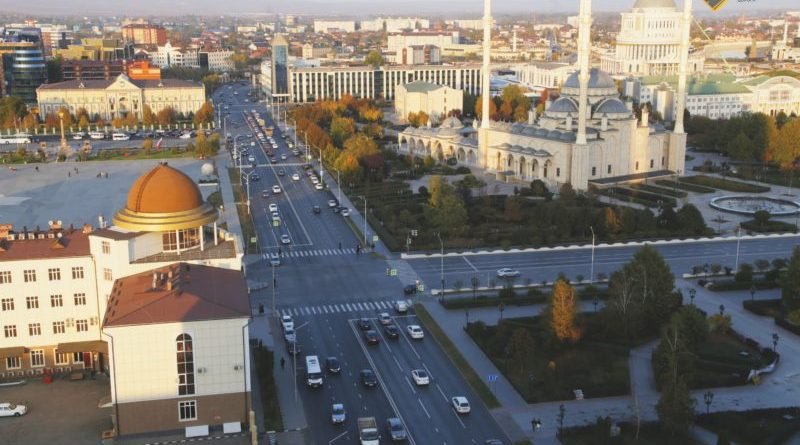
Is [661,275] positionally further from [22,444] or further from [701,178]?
[701,178]

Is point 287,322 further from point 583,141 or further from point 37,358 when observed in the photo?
point 583,141

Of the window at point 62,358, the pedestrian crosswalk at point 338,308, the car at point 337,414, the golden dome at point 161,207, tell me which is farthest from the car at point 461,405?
the window at point 62,358

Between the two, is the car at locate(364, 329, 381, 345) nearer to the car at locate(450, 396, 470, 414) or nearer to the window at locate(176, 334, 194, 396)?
the car at locate(450, 396, 470, 414)

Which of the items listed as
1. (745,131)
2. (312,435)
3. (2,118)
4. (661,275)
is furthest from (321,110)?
(312,435)

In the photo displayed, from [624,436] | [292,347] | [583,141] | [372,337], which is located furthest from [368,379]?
[583,141]

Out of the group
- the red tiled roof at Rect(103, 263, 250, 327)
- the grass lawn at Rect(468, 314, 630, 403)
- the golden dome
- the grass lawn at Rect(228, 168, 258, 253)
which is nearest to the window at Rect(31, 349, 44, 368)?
the red tiled roof at Rect(103, 263, 250, 327)
